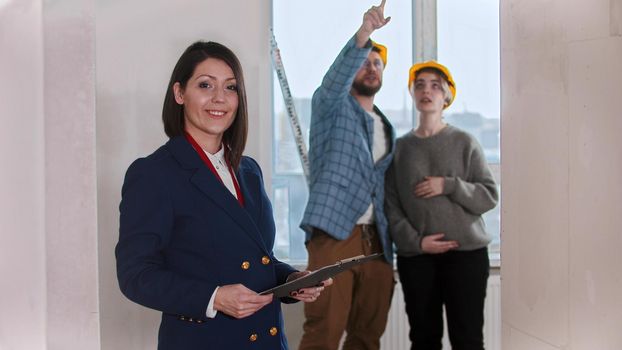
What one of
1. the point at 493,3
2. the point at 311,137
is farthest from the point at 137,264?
the point at 493,3

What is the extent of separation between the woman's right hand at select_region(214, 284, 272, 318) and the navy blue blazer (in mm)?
27

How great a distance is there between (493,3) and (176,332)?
3.03 m

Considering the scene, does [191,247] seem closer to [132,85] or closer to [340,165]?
[132,85]

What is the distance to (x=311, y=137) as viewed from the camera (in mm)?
3361

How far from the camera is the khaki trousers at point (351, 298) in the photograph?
3305mm

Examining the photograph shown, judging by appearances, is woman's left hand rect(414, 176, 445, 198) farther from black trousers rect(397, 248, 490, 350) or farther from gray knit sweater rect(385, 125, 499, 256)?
black trousers rect(397, 248, 490, 350)

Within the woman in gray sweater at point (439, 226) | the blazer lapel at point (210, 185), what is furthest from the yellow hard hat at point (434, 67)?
the blazer lapel at point (210, 185)

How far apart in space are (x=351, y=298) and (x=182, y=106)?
166cm

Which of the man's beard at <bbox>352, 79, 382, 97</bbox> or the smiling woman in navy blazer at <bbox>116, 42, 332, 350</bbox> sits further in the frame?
the man's beard at <bbox>352, 79, 382, 97</bbox>

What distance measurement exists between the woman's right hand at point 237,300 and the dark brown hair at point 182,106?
29 cm

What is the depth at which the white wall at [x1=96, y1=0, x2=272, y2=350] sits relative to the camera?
206 cm

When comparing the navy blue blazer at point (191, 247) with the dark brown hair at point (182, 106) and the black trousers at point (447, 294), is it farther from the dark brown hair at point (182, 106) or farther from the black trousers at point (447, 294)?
the black trousers at point (447, 294)

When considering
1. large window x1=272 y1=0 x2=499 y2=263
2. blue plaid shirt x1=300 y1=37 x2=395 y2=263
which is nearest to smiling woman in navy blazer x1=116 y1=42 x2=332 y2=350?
blue plaid shirt x1=300 y1=37 x2=395 y2=263

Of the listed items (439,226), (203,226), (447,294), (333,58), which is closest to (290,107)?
(333,58)
